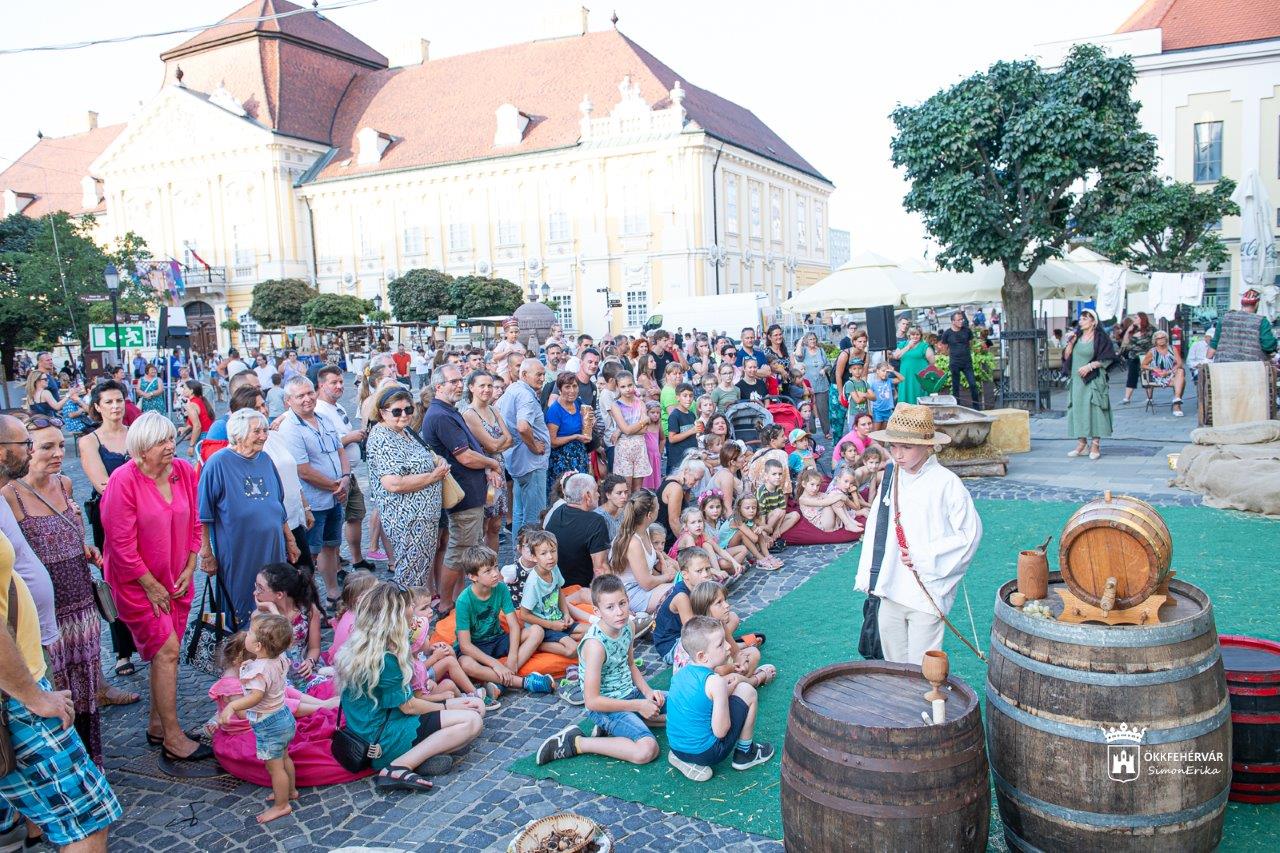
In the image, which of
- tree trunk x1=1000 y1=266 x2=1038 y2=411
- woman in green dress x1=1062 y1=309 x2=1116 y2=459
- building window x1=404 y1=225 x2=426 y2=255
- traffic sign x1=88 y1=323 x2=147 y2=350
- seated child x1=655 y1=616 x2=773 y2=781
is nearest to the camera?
seated child x1=655 y1=616 x2=773 y2=781

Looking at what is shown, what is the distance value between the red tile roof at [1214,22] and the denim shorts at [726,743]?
3762cm

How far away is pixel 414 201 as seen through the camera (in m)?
48.9

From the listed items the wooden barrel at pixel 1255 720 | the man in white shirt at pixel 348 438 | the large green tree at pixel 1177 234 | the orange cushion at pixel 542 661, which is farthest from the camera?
the large green tree at pixel 1177 234

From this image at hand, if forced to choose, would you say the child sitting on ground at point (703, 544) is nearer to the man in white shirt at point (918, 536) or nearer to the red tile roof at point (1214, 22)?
the man in white shirt at point (918, 536)

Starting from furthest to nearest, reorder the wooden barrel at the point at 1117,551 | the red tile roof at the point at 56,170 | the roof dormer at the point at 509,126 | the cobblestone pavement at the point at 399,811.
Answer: the red tile roof at the point at 56,170 < the roof dormer at the point at 509,126 < the cobblestone pavement at the point at 399,811 < the wooden barrel at the point at 1117,551

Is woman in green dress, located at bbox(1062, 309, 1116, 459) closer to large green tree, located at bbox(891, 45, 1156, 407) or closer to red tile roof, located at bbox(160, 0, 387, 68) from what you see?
large green tree, located at bbox(891, 45, 1156, 407)

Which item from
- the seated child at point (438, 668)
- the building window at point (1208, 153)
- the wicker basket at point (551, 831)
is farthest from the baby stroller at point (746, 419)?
the building window at point (1208, 153)

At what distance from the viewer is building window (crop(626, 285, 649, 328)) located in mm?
44906

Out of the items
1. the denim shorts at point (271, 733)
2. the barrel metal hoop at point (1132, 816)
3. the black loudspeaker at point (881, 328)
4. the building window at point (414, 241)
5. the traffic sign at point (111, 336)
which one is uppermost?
the building window at point (414, 241)

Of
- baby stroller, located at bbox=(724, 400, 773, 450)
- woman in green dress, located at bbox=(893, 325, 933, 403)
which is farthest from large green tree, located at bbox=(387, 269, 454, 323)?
baby stroller, located at bbox=(724, 400, 773, 450)

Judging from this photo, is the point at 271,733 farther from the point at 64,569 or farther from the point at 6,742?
the point at 6,742

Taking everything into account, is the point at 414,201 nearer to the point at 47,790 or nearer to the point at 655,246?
the point at 655,246

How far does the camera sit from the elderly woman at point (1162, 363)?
53.2 feet

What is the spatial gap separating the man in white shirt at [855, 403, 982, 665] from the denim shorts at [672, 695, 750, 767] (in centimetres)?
87
